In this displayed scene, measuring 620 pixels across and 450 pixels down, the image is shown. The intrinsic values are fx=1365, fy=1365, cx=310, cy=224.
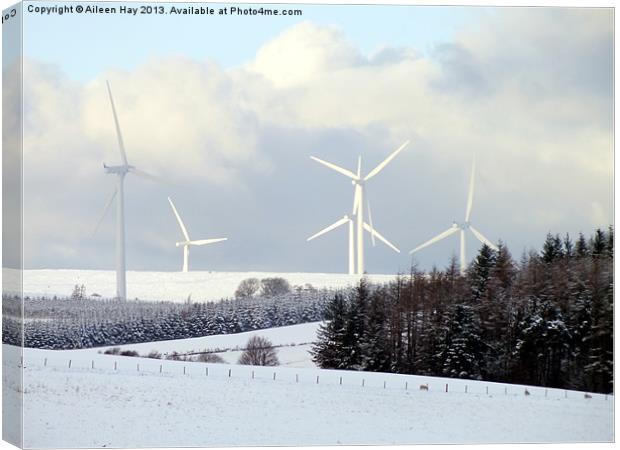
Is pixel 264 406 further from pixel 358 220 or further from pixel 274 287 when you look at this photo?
pixel 358 220

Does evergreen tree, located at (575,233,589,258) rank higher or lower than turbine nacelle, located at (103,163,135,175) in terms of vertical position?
lower

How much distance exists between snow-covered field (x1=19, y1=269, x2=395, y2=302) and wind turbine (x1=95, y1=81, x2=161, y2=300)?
0.13 m

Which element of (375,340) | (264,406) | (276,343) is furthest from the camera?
(375,340)

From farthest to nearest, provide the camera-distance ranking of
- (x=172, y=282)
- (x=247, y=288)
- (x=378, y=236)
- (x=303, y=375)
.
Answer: (x=378, y=236)
(x=247, y=288)
(x=303, y=375)
(x=172, y=282)

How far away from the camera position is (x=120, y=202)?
30141mm

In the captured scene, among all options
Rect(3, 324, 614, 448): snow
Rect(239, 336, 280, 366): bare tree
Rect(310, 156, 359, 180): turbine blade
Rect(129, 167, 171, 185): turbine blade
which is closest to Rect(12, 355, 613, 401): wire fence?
Rect(3, 324, 614, 448): snow

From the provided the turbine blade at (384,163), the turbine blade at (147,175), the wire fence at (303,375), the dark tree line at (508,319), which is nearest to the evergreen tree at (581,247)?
the dark tree line at (508,319)

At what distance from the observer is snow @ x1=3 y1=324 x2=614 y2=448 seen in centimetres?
2930

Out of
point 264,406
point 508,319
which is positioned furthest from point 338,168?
point 264,406

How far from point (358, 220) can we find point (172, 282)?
4.46m

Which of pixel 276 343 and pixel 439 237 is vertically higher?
pixel 439 237

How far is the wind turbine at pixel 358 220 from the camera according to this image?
31078 millimetres

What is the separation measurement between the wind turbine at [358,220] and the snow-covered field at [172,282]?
1.87 feet

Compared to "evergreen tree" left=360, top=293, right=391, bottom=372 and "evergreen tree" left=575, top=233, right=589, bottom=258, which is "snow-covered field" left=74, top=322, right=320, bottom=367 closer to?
"evergreen tree" left=360, top=293, right=391, bottom=372
